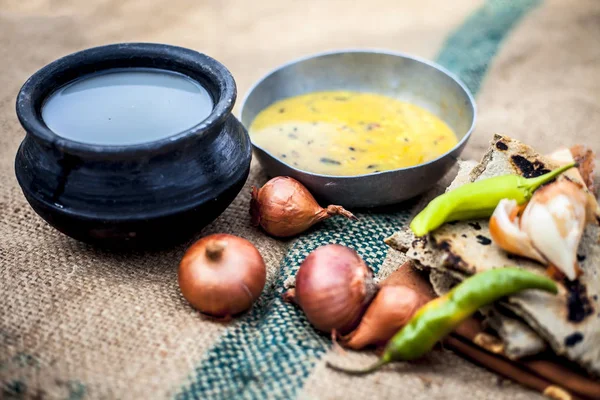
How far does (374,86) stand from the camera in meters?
3.29

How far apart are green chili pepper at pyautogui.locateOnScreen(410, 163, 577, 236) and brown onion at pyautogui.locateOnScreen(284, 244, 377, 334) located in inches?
10.2

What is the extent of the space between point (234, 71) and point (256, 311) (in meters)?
2.14

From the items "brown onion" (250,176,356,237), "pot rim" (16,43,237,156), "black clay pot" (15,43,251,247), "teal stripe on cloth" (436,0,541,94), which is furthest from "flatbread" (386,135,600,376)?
"teal stripe on cloth" (436,0,541,94)

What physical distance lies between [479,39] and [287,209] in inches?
93.0

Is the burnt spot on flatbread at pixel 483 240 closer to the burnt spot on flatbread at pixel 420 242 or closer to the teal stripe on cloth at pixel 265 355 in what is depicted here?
the burnt spot on flatbread at pixel 420 242

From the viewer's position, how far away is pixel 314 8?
4520 millimetres

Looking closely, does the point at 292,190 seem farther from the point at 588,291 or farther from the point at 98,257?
the point at 588,291

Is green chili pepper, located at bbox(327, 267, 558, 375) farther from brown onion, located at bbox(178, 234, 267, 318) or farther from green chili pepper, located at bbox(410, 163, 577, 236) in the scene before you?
brown onion, located at bbox(178, 234, 267, 318)

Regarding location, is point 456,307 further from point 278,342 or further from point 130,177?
point 130,177

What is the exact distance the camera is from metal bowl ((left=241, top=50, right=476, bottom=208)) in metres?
2.59

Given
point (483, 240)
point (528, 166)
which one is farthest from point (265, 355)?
Answer: point (528, 166)

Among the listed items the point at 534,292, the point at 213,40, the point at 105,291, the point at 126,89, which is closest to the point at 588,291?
the point at 534,292

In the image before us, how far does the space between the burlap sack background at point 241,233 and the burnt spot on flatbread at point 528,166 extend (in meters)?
0.56

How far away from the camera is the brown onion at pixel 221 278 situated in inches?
78.1
